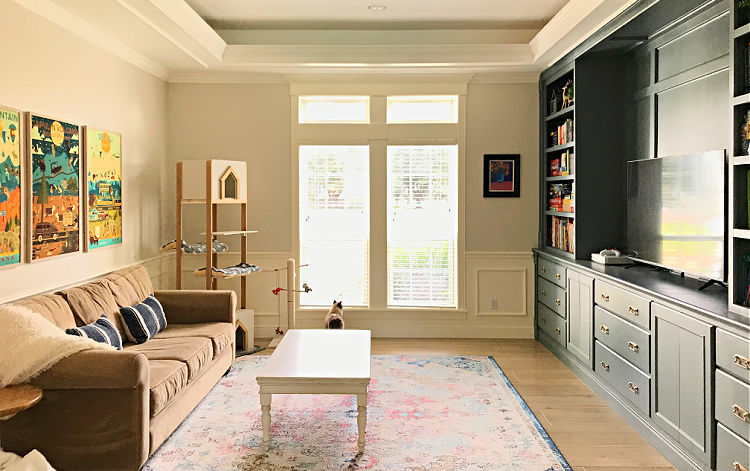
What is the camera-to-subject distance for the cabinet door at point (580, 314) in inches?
178

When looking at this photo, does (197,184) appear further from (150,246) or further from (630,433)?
(630,433)

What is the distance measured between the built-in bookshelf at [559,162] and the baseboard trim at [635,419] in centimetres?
97

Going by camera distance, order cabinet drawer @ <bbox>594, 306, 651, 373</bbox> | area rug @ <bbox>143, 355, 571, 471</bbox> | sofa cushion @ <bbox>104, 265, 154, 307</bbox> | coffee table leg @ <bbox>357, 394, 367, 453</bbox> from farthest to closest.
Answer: sofa cushion @ <bbox>104, 265, 154, 307</bbox>, cabinet drawer @ <bbox>594, 306, 651, 373</bbox>, coffee table leg @ <bbox>357, 394, 367, 453</bbox>, area rug @ <bbox>143, 355, 571, 471</bbox>

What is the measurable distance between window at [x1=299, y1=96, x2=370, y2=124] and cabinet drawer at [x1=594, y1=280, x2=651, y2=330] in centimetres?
292

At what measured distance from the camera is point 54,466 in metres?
3.03

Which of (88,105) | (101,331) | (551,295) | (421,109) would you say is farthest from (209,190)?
(551,295)

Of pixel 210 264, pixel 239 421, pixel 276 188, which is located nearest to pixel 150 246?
pixel 210 264

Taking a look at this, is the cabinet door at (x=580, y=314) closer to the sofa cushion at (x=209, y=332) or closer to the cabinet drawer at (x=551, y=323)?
the cabinet drawer at (x=551, y=323)

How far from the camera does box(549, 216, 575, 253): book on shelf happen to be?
5.31 metres

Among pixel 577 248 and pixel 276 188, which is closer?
pixel 577 248

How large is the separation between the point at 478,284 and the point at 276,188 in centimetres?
223

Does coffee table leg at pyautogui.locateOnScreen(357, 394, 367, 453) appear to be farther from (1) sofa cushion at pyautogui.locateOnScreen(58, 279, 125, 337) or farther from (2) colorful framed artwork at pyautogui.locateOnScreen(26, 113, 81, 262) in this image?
(2) colorful framed artwork at pyautogui.locateOnScreen(26, 113, 81, 262)

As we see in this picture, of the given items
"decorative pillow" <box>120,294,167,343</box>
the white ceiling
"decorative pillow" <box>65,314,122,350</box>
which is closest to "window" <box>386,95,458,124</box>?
the white ceiling

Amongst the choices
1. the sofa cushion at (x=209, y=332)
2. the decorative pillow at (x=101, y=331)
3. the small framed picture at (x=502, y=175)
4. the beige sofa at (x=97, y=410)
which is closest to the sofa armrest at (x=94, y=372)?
the beige sofa at (x=97, y=410)
